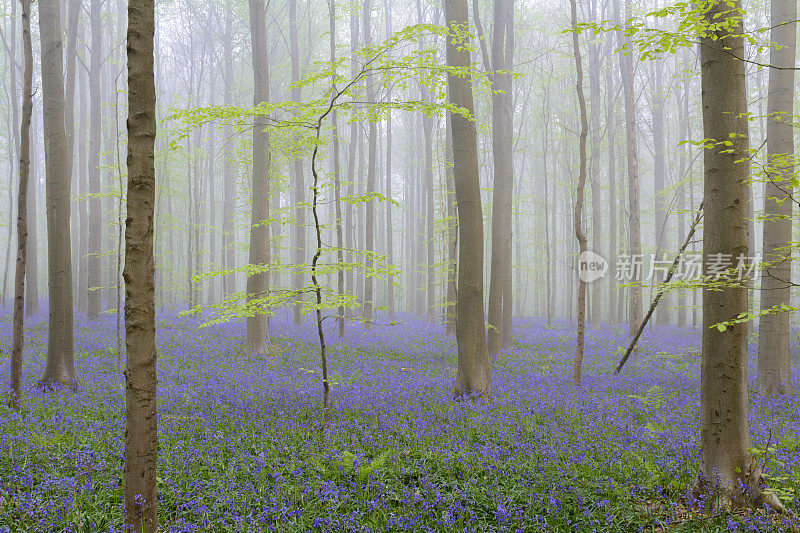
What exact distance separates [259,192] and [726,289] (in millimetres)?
11187

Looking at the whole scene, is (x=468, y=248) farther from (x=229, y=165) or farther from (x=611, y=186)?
(x=229, y=165)

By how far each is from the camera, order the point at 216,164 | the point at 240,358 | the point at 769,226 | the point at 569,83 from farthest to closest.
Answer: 1. the point at 216,164
2. the point at 569,83
3. the point at 240,358
4. the point at 769,226

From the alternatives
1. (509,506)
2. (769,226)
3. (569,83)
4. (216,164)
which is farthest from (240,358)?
(216,164)

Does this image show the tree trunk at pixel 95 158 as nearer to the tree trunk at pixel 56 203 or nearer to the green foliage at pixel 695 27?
the tree trunk at pixel 56 203

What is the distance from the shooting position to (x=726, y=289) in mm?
4387

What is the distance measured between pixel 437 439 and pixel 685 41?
5.18 m

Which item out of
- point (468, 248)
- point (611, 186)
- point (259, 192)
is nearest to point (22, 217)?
point (259, 192)

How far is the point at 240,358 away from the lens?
12070mm

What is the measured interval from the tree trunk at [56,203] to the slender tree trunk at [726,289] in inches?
387

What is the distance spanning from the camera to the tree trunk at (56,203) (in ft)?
26.9

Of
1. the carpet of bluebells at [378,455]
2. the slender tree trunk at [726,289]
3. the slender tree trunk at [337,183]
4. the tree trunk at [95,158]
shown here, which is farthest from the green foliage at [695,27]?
the tree trunk at [95,158]

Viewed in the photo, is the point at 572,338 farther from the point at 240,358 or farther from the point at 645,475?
the point at 645,475

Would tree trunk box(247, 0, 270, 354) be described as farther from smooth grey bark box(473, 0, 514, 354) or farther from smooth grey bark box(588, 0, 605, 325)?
smooth grey bark box(588, 0, 605, 325)

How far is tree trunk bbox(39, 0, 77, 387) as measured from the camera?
820 centimetres
